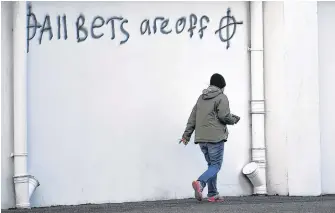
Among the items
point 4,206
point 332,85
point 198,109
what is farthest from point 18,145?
point 332,85

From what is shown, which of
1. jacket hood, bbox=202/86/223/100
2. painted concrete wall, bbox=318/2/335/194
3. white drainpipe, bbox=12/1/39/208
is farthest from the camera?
painted concrete wall, bbox=318/2/335/194

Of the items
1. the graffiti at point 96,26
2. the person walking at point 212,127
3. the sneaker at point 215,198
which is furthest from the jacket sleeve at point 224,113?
the graffiti at point 96,26

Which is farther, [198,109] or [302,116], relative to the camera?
[302,116]

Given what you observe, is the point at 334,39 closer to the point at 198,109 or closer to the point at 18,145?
the point at 198,109

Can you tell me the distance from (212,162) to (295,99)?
174 centimetres

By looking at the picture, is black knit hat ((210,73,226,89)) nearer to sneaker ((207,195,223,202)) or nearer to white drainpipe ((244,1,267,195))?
white drainpipe ((244,1,267,195))

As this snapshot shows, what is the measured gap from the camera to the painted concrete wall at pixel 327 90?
1277 cm

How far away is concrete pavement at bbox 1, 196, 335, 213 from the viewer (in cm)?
1017

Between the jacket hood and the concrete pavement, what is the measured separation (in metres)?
1.31

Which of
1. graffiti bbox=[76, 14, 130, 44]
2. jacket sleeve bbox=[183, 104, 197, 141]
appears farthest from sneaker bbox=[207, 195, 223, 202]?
graffiti bbox=[76, 14, 130, 44]

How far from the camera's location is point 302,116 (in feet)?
40.2

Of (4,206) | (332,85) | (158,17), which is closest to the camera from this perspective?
(4,206)

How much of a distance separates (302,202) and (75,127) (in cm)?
299

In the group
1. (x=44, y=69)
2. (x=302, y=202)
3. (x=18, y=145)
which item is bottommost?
(x=302, y=202)
